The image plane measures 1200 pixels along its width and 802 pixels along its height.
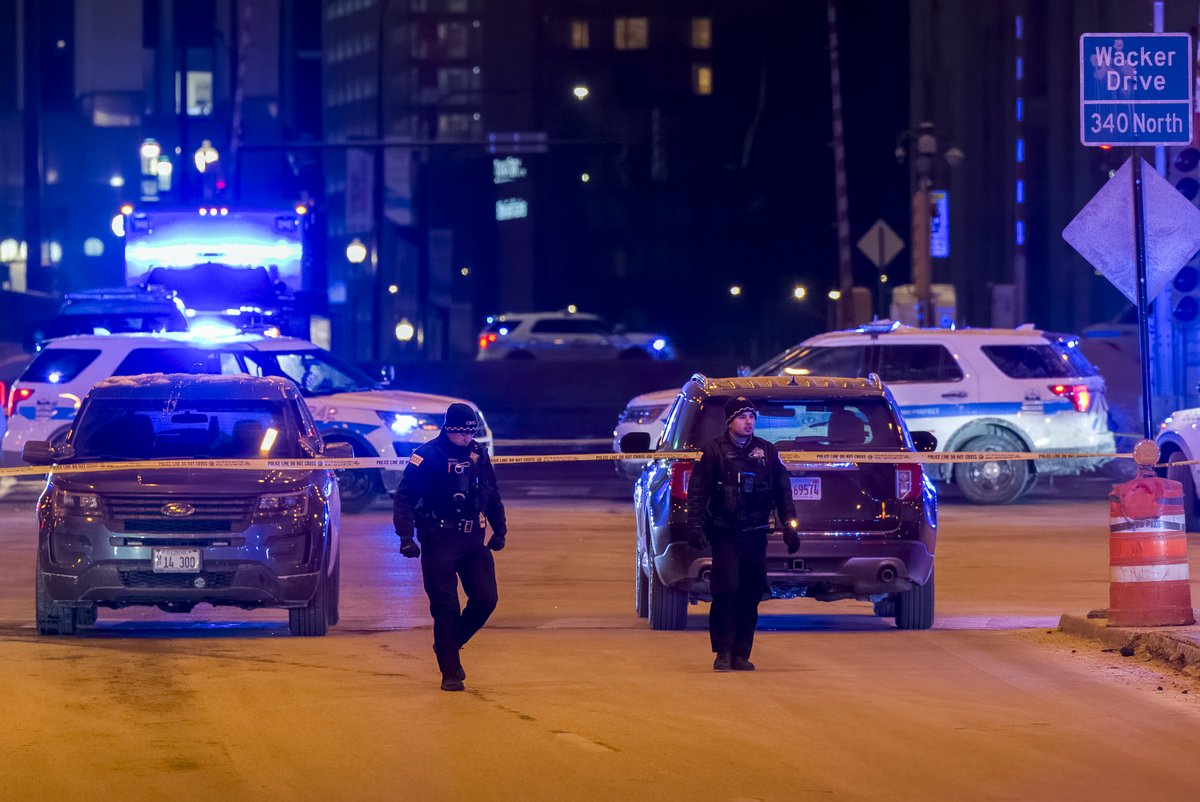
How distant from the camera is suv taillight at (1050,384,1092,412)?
2341 cm

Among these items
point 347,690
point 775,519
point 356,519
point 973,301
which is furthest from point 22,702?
point 973,301

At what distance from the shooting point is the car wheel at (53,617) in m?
12.5

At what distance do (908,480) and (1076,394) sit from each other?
11.4 m

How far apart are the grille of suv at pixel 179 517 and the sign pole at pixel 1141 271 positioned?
597 centimetres

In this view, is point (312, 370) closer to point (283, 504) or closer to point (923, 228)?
point (283, 504)

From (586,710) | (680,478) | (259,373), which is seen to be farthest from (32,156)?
(586,710)

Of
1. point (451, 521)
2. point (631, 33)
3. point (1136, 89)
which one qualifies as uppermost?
point (631, 33)

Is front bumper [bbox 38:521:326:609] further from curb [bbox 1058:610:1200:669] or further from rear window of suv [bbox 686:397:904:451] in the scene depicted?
curb [bbox 1058:610:1200:669]

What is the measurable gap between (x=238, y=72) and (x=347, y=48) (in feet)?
324

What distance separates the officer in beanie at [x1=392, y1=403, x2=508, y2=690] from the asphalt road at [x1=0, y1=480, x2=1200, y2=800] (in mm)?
340

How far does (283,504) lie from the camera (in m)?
12.5

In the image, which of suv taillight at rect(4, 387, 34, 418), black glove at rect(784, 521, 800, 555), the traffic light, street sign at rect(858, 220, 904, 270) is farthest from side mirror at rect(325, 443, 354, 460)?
street sign at rect(858, 220, 904, 270)

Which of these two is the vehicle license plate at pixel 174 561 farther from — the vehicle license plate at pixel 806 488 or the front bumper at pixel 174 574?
the vehicle license plate at pixel 806 488

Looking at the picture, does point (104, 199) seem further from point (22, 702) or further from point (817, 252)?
point (22, 702)
